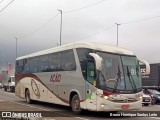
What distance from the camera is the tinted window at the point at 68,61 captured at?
1880cm

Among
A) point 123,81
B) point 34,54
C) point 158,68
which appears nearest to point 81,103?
point 123,81

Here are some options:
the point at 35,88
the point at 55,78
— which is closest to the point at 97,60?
the point at 55,78

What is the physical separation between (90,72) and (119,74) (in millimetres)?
1315

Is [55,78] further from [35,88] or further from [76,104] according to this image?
[35,88]

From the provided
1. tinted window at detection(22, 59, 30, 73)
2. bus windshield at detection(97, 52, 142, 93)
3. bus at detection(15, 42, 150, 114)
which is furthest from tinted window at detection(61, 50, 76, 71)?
tinted window at detection(22, 59, 30, 73)

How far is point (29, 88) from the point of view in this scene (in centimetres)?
2542

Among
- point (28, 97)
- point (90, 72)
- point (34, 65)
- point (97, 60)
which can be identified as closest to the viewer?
point (97, 60)

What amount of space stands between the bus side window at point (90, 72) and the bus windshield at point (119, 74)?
42 cm

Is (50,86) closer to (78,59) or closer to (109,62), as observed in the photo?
(78,59)

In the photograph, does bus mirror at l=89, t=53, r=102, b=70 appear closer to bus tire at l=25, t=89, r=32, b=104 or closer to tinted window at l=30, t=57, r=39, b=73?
tinted window at l=30, t=57, r=39, b=73

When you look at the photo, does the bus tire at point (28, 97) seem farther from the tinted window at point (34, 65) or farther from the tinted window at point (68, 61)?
the tinted window at point (68, 61)

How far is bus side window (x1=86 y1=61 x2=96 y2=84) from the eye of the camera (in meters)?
17.0

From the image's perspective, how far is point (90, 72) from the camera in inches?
679

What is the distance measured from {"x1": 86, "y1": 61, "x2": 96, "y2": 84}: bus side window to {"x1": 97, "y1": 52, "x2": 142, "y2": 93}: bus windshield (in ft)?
1.38
